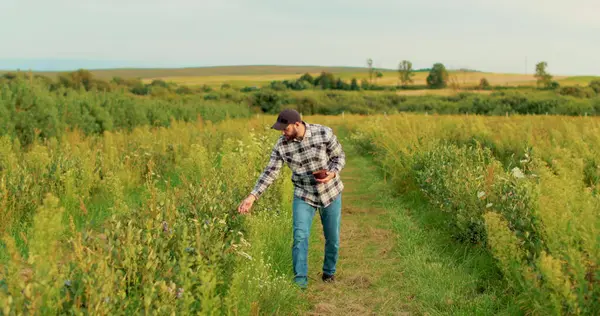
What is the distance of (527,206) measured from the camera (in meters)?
5.78

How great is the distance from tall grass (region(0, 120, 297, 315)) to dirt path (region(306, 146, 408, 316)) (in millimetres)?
454

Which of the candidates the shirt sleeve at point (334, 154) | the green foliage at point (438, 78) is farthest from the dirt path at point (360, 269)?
the green foliage at point (438, 78)

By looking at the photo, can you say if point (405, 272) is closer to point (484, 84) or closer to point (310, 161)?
point (310, 161)

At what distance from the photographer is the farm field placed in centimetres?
353

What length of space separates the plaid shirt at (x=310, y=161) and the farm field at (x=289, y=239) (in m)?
0.60

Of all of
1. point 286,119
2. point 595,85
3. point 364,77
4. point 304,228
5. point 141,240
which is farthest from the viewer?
point 364,77

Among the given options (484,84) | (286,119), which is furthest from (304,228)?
(484,84)

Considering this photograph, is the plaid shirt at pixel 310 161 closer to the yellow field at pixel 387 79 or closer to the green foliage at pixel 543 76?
the yellow field at pixel 387 79

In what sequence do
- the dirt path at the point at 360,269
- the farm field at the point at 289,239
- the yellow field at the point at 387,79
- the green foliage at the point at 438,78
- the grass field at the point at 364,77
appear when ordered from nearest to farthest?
the farm field at the point at 289,239, the dirt path at the point at 360,269, the yellow field at the point at 387,79, the grass field at the point at 364,77, the green foliage at the point at 438,78

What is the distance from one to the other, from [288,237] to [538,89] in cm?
7584

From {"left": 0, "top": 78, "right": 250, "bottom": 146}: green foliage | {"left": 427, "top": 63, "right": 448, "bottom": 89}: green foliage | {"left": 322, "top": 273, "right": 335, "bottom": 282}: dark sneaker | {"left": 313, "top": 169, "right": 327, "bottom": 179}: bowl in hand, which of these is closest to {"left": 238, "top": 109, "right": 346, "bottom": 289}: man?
{"left": 313, "top": 169, "right": 327, "bottom": 179}: bowl in hand

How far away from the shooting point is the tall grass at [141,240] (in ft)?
10.7

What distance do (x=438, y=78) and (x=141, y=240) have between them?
3485 inches

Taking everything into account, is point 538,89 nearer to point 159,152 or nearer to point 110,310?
point 159,152
